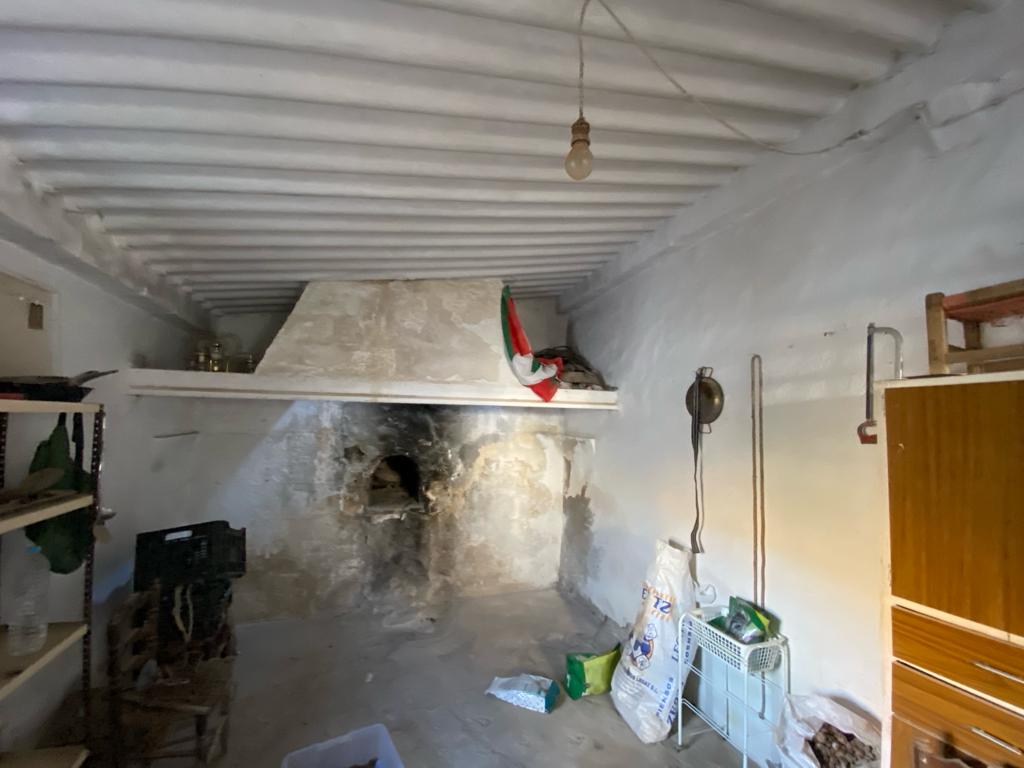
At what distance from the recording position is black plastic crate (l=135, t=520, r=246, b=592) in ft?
7.97

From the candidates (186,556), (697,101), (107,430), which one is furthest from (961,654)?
(107,430)

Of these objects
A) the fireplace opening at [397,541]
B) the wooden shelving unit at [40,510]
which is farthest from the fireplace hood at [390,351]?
the fireplace opening at [397,541]

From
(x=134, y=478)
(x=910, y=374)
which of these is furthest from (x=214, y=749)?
(x=910, y=374)

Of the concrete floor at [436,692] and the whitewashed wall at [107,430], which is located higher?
the whitewashed wall at [107,430]

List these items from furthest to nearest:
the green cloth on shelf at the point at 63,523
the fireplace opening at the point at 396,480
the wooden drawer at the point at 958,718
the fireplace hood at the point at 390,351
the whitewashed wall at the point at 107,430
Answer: the fireplace opening at the point at 396,480
the fireplace hood at the point at 390,351
the whitewashed wall at the point at 107,430
the green cloth on shelf at the point at 63,523
the wooden drawer at the point at 958,718

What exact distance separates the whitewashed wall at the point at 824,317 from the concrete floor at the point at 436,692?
90 cm

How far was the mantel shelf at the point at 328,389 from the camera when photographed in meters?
2.61

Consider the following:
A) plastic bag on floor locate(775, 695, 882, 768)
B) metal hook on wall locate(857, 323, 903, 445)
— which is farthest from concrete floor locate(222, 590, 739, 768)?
metal hook on wall locate(857, 323, 903, 445)

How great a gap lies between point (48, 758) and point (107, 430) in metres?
1.43

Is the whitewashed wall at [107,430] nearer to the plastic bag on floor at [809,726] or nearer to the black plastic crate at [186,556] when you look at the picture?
the black plastic crate at [186,556]

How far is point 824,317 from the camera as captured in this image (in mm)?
1835

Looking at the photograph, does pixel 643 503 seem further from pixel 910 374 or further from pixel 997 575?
pixel 997 575

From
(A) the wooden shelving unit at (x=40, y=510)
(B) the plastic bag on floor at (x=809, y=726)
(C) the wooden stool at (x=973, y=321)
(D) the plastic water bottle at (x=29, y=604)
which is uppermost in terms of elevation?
(C) the wooden stool at (x=973, y=321)

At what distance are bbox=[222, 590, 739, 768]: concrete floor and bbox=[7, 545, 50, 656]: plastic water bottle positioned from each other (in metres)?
1.06
